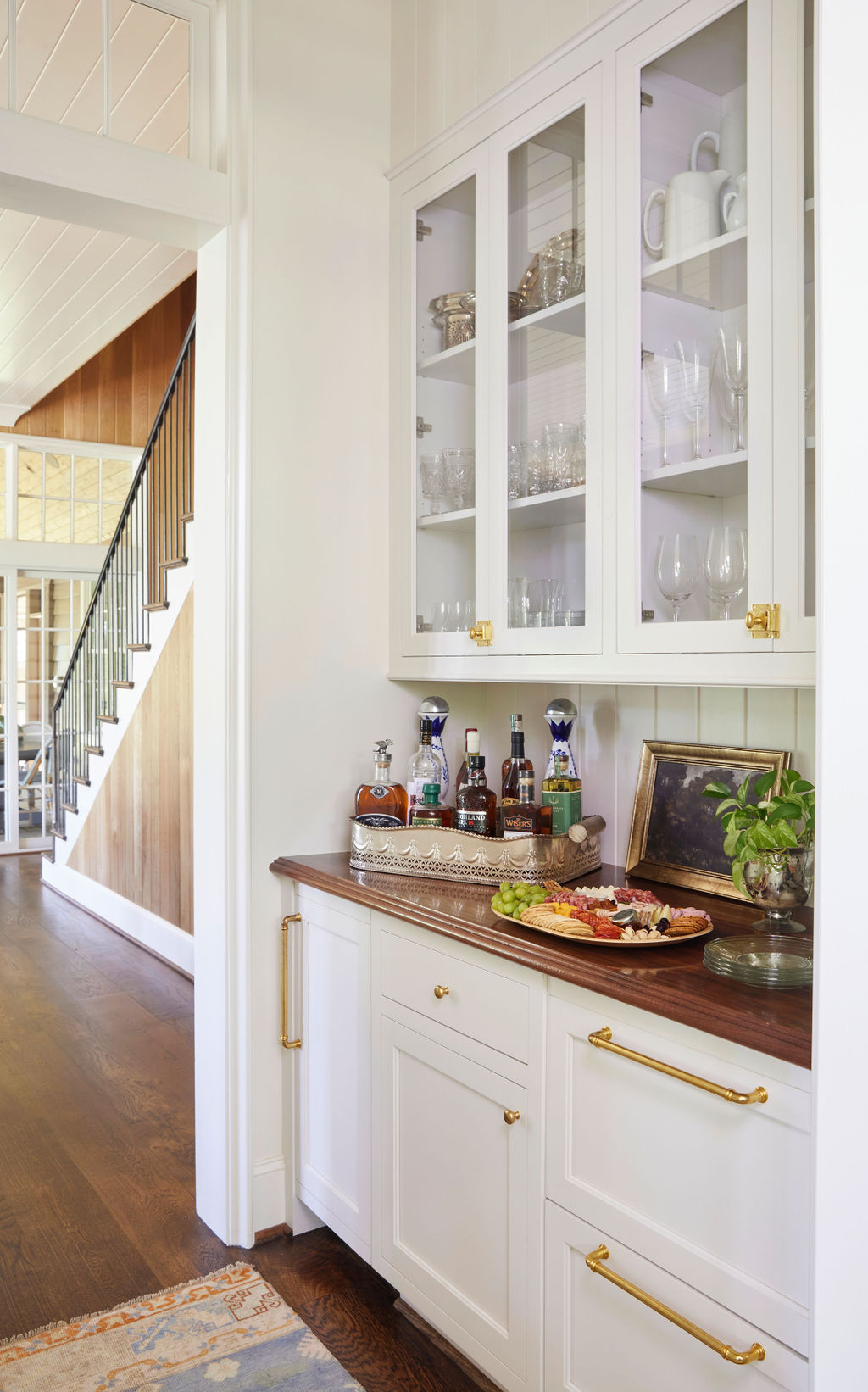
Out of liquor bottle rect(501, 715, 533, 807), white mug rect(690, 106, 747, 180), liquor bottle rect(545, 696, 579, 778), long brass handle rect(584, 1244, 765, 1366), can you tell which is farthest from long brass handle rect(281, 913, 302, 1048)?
white mug rect(690, 106, 747, 180)

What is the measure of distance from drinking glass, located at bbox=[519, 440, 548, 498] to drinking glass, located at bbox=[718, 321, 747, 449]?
0.46 meters

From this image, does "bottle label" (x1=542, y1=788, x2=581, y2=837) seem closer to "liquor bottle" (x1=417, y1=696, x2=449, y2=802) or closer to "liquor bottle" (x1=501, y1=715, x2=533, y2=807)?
"liquor bottle" (x1=501, y1=715, x2=533, y2=807)

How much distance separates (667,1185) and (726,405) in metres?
1.17

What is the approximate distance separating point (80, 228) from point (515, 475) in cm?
325

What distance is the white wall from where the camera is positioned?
1.95 meters

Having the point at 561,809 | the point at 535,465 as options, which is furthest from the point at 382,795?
the point at 535,465

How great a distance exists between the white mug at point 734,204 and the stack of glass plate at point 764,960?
1.10m

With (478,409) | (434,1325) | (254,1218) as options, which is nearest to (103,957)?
(254,1218)

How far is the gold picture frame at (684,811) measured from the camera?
1906mm

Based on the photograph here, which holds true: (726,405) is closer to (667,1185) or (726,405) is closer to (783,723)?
(783,723)

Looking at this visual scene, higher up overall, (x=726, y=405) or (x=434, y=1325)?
(x=726, y=405)

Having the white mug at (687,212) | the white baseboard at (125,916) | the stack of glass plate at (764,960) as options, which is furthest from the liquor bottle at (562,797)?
the white baseboard at (125,916)

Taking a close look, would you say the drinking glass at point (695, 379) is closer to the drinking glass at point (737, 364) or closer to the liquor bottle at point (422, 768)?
the drinking glass at point (737, 364)

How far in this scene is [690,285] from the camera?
1646 millimetres
